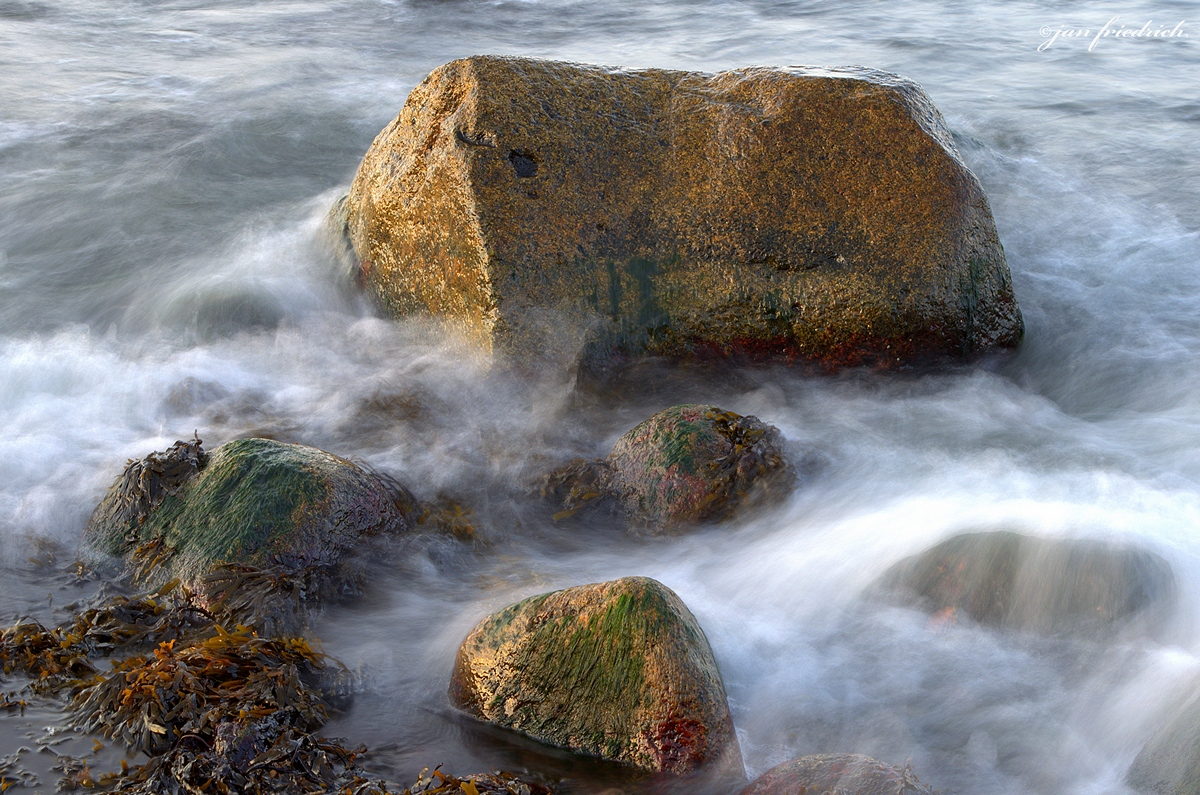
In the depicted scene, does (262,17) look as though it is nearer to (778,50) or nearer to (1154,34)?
(778,50)

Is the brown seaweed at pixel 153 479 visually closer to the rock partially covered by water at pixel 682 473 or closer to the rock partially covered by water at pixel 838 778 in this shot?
the rock partially covered by water at pixel 682 473

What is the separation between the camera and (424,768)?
3332 millimetres

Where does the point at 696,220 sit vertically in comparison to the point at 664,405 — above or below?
above

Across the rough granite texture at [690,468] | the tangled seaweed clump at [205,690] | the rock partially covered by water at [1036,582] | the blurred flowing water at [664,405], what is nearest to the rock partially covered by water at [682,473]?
the rough granite texture at [690,468]

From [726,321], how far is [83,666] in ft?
11.8

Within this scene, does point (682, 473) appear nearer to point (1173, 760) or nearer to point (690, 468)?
point (690, 468)

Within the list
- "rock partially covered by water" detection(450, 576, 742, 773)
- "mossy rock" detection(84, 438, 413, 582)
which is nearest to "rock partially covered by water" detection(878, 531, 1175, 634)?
"rock partially covered by water" detection(450, 576, 742, 773)

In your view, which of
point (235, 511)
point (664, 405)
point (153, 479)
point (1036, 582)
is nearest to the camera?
point (1036, 582)

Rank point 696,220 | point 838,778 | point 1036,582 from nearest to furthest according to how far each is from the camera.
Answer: point 838,778 < point 1036,582 < point 696,220

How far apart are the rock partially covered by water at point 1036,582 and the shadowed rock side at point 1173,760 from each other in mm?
566

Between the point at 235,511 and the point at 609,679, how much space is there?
1.82 m

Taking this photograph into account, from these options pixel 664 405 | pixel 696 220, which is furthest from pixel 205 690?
pixel 696 220

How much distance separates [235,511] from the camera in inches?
167

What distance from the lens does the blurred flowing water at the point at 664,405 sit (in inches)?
145
